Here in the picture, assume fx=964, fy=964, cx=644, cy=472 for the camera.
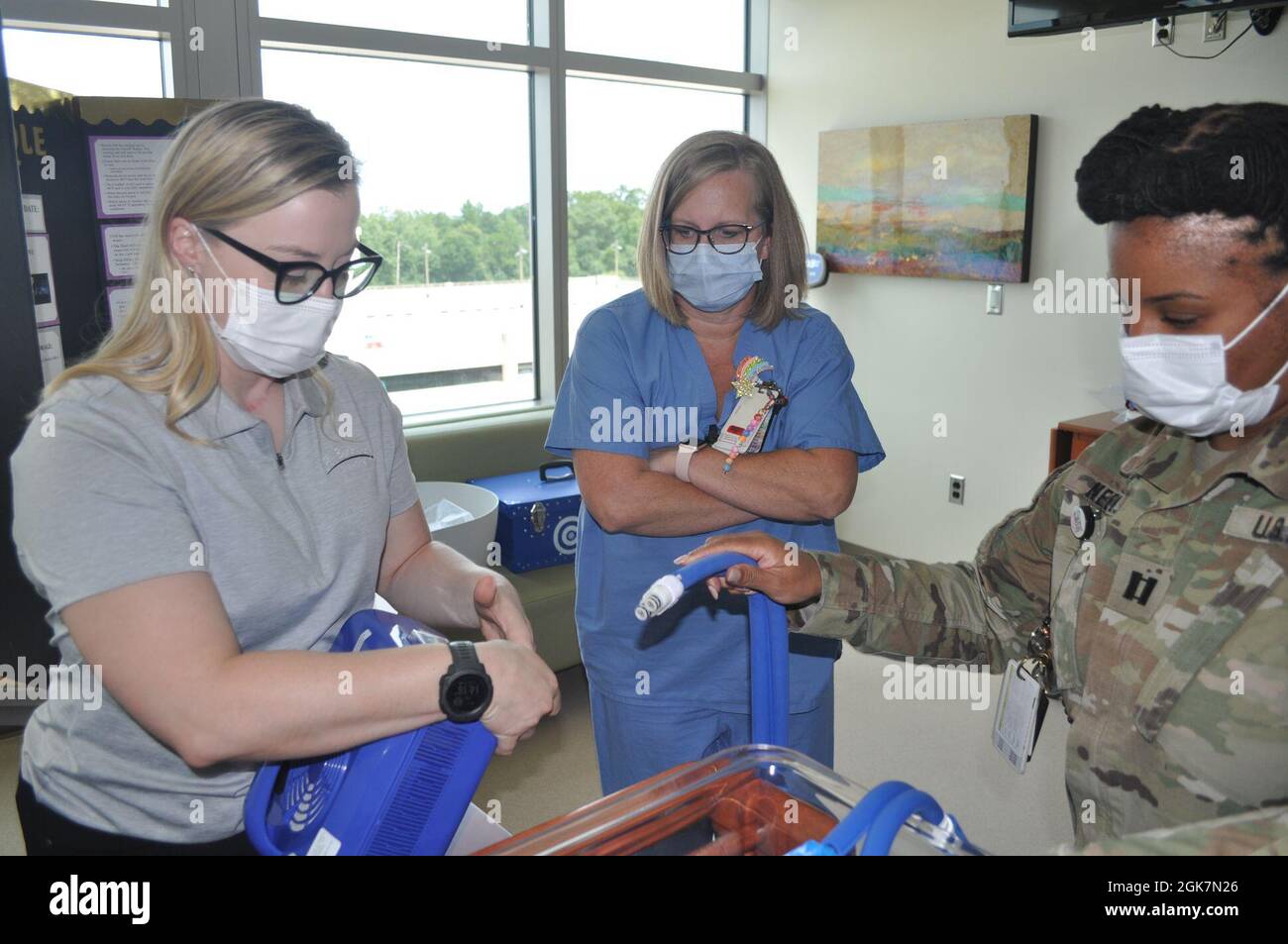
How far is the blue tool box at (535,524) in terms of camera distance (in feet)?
11.2

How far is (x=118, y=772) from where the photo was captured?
1111 millimetres

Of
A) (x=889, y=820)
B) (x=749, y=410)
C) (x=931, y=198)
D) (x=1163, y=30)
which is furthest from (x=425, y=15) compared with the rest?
(x=889, y=820)

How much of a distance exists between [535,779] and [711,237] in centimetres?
182

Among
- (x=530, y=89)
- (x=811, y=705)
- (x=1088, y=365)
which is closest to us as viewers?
(x=811, y=705)

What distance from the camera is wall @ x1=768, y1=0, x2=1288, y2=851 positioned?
3.13 m

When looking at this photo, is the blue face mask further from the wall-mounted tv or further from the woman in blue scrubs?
the wall-mounted tv

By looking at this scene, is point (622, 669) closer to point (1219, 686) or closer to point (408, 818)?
point (408, 818)

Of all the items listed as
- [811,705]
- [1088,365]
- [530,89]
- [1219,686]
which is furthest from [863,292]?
[1219,686]

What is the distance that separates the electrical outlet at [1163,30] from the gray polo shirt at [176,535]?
3428 mm

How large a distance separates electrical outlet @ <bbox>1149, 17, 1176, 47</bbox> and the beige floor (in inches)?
123

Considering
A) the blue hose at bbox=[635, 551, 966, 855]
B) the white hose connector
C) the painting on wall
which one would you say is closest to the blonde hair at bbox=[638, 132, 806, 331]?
the blue hose at bbox=[635, 551, 966, 855]

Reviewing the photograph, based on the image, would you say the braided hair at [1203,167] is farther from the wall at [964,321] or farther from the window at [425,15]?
the window at [425,15]

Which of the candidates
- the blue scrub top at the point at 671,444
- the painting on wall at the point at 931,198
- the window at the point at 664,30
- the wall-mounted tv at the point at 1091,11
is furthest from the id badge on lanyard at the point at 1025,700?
the window at the point at 664,30
